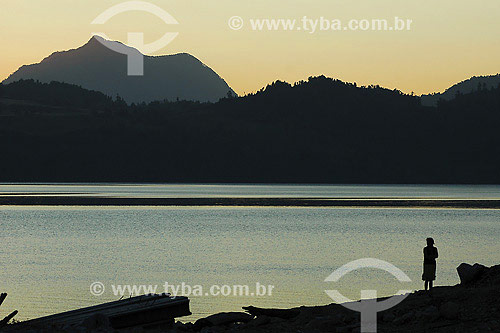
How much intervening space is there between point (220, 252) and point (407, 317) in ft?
155

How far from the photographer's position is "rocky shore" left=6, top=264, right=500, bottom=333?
24625mm

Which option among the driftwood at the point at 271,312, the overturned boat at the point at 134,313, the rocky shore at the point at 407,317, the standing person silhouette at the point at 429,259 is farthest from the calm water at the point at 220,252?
the standing person silhouette at the point at 429,259

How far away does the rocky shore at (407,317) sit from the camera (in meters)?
24.6

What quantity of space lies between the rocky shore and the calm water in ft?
30.2

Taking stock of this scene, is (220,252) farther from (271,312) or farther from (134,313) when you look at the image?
(134,313)

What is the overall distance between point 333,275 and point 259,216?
8106 centimetres

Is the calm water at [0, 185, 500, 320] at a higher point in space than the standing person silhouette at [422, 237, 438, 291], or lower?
lower

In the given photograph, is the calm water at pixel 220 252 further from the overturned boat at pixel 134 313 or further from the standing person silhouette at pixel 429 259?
the standing person silhouette at pixel 429 259

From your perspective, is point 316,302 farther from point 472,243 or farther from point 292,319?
point 472,243

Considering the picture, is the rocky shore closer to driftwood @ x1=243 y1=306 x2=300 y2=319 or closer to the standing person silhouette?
driftwood @ x1=243 y1=306 x2=300 y2=319

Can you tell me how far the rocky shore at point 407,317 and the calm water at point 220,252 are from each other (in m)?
9.21

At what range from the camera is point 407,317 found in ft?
84.4

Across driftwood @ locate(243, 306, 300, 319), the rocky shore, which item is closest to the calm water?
driftwood @ locate(243, 306, 300, 319)

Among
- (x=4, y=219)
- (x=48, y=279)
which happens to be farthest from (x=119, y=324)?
(x=4, y=219)
